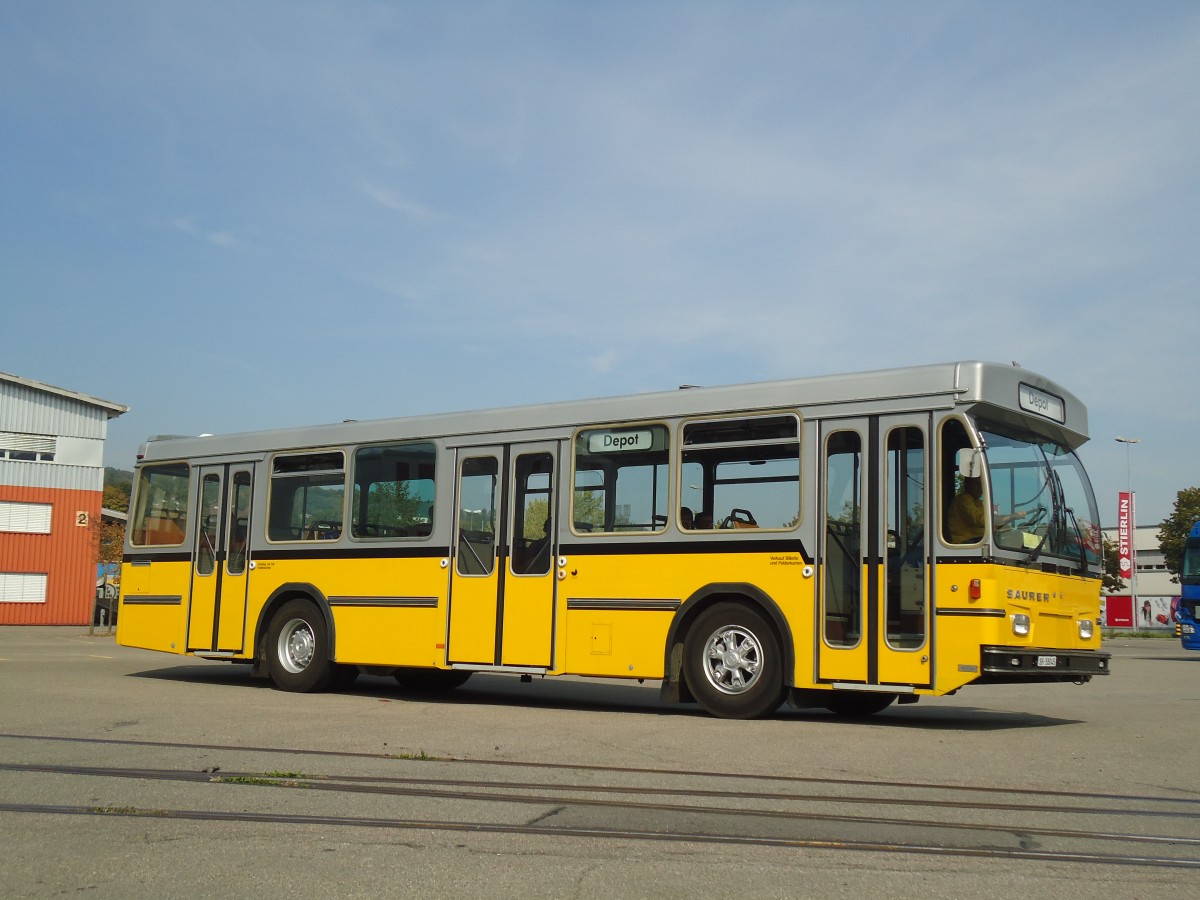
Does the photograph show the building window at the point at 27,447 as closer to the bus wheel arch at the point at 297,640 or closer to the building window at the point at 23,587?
the building window at the point at 23,587

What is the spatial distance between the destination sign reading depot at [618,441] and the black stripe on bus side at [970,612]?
3.31 metres

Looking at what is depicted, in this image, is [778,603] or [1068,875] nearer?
[1068,875]

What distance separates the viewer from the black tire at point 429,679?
1577 cm

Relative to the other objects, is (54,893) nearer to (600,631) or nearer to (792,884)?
(792,884)

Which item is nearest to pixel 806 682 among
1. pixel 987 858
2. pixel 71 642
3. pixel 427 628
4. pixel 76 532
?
pixel 427 628

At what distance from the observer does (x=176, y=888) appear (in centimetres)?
483

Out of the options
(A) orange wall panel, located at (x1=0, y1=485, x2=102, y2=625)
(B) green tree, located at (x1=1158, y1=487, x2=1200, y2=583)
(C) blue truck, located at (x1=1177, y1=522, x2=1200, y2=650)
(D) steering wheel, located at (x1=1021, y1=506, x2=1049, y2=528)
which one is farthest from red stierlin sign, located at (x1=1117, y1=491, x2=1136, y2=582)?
(D) steering wheel, located at (x1=1021, y1=506, x2=1049, y2=528)

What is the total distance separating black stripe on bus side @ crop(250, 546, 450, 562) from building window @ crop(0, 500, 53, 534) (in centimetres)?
3074

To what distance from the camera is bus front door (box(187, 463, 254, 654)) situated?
15.6 metres

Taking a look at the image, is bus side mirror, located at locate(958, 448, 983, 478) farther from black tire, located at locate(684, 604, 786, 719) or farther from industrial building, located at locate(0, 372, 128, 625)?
industrial building, located at locate(0, 372, 128, 625)

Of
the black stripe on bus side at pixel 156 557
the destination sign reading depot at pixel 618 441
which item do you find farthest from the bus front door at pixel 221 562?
the destination sign reading depot at pixel 618 441

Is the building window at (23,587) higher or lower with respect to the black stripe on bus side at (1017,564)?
lower

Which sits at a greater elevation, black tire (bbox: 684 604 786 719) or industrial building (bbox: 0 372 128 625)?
industrial building (bbox: 0 372 128 625)

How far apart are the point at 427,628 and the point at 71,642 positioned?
17912 mm
